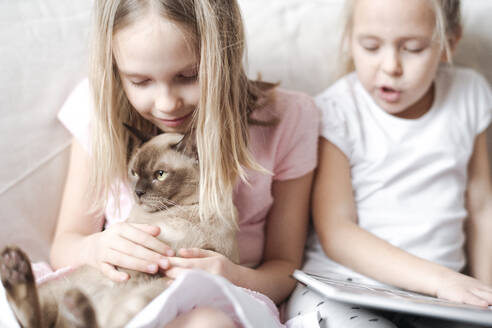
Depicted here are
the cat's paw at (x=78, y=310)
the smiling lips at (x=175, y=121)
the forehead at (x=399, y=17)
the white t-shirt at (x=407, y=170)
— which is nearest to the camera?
the cat's paw at (x=78, y=310)

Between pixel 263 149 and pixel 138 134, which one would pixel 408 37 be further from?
pixel 138 134

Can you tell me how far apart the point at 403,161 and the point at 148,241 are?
66 cm

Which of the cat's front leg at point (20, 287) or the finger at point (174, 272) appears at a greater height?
the cat's front leg at point (20, 287)

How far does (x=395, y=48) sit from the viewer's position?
105 cm

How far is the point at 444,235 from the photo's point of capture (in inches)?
45.6

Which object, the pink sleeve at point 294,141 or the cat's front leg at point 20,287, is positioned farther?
the pink sleeve at point 294,141

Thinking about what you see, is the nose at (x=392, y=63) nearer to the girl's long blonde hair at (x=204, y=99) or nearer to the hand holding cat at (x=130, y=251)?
the girl's long blonde hair at (x=204, y=99)

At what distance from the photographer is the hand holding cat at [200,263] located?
80 centimetres

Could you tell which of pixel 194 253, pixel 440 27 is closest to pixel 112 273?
pixel 194 253

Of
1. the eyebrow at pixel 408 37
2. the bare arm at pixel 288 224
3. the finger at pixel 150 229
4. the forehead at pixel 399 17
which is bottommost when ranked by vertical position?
the bare arm at pixel 288 224

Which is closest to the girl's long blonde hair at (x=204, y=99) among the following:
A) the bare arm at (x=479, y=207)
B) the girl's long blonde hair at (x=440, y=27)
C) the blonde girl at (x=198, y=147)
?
the blonde girl at (x=198, y=147)

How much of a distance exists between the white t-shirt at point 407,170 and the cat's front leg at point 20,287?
647 millimetres

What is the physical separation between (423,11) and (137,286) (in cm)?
79

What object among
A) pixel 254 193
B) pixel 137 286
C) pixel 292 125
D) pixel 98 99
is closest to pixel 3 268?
pixel 137 286
